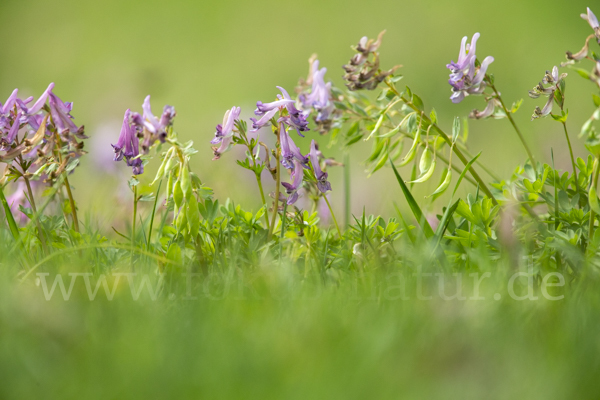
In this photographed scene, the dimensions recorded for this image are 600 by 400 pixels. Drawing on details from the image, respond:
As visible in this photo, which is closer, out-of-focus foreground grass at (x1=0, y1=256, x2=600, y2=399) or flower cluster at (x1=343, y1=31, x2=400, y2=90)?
out-of-focus foreground grass at (x1=0, y1=256, x2=600, y2=399)

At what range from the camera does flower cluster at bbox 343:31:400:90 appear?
151 cm

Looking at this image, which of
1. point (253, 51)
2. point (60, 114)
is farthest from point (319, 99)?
point (253, 51)

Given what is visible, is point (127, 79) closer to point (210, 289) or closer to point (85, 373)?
point (210, 289)

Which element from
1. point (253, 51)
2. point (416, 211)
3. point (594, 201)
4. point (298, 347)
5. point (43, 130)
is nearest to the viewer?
point (298, 347)

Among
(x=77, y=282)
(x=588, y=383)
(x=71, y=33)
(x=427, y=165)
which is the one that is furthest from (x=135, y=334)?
(x=71, y=33)

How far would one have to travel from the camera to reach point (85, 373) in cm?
92

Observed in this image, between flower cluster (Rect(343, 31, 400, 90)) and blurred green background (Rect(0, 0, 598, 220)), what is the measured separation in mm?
2423

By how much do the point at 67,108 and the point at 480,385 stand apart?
119 cm

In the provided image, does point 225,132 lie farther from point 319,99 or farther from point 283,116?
point 319,99

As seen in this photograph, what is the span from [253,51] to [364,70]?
6248 millimetres

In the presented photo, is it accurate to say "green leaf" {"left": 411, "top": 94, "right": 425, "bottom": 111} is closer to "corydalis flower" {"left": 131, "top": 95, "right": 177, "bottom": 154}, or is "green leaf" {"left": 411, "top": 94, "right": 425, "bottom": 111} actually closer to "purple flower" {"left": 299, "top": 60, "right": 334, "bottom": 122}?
"purple flower" {"left": 299, "top": 60, "right": 334, "bottom": 122}

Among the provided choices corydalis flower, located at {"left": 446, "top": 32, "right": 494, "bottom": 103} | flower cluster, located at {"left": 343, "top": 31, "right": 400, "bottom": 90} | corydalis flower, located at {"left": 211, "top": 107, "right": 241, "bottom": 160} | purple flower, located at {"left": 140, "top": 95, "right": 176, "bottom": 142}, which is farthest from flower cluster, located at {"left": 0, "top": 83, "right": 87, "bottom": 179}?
corydalis flower, located at {"left": 446, "top": 32, "right": 494, "bottom": 103}

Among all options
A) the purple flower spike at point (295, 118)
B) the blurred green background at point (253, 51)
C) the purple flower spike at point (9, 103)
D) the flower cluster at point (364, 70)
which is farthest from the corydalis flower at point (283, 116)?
the blurred green background at point (253, 51)

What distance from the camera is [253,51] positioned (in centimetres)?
753
